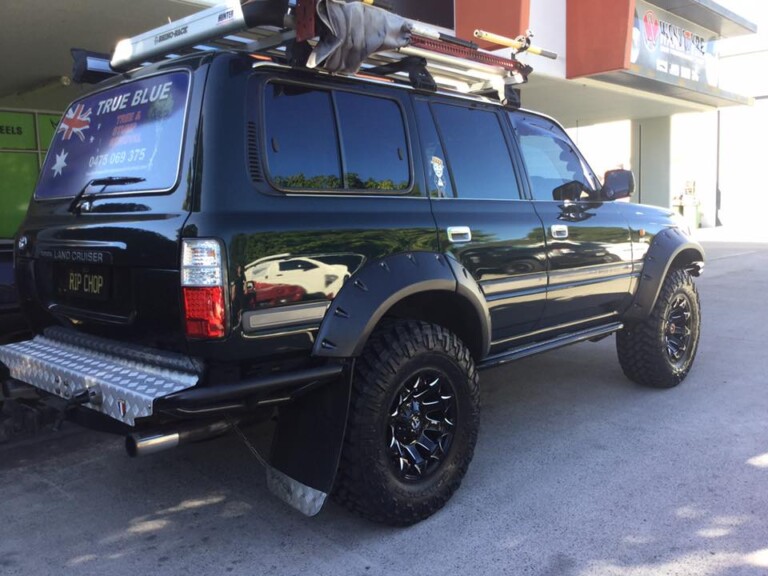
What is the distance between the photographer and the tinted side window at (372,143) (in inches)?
124

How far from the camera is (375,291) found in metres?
2.97

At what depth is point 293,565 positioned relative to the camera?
2.89 m

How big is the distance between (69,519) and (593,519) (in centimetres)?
255

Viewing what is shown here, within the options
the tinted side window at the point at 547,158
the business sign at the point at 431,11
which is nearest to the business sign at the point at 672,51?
the business sign at the point at 431,11

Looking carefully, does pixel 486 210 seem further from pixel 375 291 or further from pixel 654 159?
pixel 654 159

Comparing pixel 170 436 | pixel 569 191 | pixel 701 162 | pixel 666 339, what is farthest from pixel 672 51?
pixel 170 436

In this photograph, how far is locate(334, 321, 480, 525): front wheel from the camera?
2930 mm

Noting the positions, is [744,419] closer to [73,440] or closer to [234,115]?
[234,115]

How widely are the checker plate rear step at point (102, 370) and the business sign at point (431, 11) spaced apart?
28.2 ft

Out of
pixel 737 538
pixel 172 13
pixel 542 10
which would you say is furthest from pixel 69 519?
pixel 542 10

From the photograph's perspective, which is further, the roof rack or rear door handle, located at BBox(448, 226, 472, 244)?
rear door handle, located at BBox(448, 226, 472, 244)

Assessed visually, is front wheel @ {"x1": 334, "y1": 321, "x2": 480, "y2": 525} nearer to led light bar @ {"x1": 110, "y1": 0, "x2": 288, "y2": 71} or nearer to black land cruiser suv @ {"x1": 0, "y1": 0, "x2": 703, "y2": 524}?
black land cruiser suv @ {"x1": 0, "y1": 0, "x2": 703, "y2": 524}

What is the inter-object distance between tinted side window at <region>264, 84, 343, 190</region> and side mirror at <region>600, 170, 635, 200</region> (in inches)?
93.5

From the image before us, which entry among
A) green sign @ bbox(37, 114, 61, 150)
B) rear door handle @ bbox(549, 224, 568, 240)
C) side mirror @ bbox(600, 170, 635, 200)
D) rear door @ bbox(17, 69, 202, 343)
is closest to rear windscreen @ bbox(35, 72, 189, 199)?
rear door @ bbox(17, 69, 202, 343)
